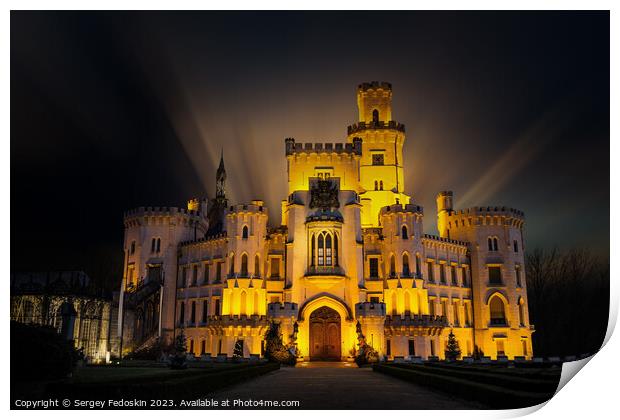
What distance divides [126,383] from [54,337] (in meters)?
6.87

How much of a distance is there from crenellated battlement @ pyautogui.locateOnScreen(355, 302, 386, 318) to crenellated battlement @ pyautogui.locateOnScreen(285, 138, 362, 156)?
2002 centimetres

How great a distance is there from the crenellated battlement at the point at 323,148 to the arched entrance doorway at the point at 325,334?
19.3 meters

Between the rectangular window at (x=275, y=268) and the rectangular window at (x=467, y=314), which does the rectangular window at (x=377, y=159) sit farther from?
the rectangular window at (x=467, y=314)

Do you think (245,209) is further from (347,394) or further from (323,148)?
(347,394)

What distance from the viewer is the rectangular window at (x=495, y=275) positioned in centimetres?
6353

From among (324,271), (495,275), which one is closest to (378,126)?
→ (495,275)

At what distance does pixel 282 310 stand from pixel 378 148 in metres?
27.1

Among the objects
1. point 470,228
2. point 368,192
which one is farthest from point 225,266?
point 470,228

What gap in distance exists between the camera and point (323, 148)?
212 feet

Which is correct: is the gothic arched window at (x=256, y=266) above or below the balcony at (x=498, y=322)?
above

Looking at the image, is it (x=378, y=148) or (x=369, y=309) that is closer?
(x=369, y=309)

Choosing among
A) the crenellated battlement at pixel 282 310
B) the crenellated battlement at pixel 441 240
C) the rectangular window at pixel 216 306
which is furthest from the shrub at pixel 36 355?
the crenellated battlement at pixel 441 240

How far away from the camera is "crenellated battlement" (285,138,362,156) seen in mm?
64319
